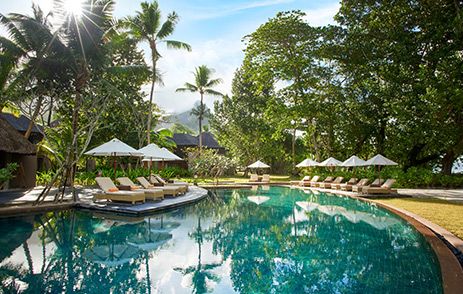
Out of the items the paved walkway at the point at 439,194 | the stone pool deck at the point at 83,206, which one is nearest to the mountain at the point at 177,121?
the stone pool deck at the point at 83,206

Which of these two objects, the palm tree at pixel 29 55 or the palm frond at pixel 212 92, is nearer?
the palm tree at pixel 29 55

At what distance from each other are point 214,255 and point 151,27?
18.0 metres

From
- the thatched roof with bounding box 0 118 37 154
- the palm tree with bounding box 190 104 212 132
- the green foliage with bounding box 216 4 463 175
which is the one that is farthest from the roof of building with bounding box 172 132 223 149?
the thatched roof with bounding box 0 118 37 154

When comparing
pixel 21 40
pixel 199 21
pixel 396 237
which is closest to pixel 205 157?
pixel 199 21

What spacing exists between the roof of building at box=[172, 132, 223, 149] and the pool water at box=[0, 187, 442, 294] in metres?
28.6

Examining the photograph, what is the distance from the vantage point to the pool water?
16.8ft

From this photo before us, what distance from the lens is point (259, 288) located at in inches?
199

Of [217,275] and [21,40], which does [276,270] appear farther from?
[21,40]

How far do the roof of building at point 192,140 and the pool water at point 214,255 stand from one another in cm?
2862

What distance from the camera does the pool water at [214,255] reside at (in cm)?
511

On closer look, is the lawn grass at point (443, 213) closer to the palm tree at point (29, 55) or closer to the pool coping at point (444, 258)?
the pool coping at point (444, 258)

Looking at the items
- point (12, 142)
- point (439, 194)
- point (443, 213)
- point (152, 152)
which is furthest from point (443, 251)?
point (12, 142)

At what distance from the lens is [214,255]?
676cm

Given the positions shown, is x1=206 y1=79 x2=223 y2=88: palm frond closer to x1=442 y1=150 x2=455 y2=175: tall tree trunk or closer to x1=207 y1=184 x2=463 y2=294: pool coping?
x1=442 y1=150 x2=455 y2=175: tall tree trunk
